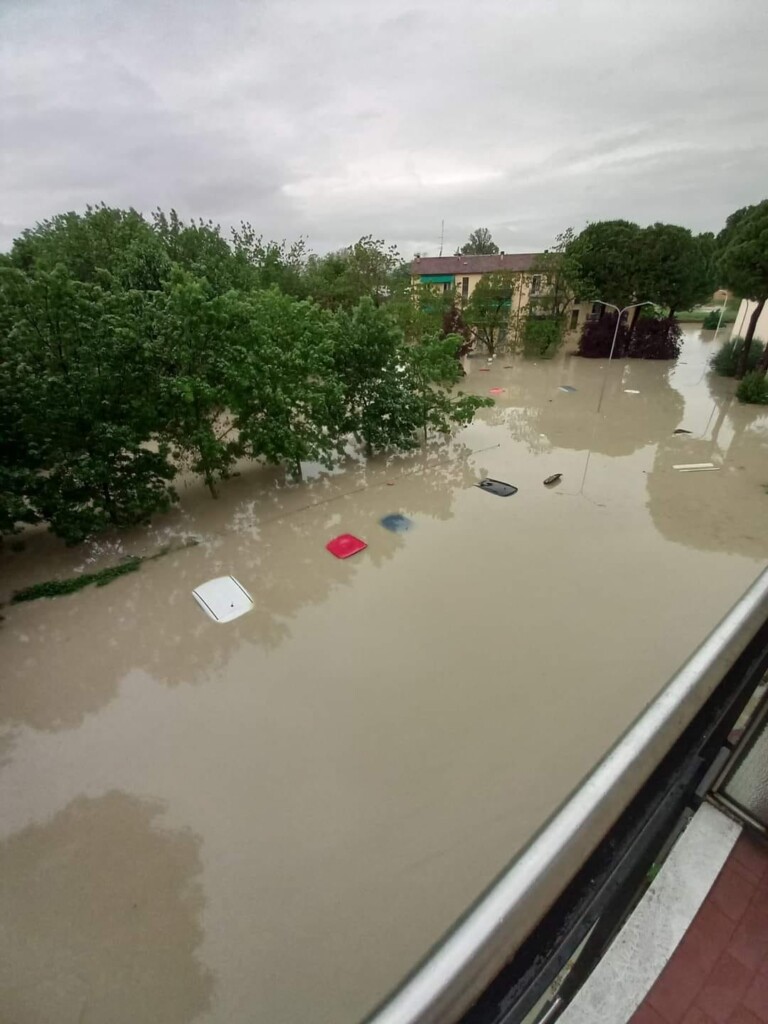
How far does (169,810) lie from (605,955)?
397 cm

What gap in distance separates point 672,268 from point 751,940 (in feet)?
72.4

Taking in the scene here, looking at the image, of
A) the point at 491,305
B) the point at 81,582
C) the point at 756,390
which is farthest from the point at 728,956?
the point at 491,305

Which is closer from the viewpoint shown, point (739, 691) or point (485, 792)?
point (739, 691)

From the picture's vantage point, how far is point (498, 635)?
5.49 m

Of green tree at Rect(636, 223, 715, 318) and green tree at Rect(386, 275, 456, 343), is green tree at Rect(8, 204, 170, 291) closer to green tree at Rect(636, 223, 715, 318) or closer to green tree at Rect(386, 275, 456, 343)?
green tree at Rect(386, 275, 456, 343)

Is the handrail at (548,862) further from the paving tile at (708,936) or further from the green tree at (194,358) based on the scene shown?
the green tree at (194,358)

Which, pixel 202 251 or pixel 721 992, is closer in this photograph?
pixel 721 992

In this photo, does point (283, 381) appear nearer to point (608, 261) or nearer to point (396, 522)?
point (396, 522)

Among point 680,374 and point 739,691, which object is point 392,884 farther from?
point 680,374

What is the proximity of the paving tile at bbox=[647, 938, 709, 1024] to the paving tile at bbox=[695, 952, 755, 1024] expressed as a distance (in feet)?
0.07

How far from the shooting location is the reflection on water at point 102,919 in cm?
290

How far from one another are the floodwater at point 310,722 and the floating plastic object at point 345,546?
0.59 ft

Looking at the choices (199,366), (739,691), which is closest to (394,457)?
(199,366)

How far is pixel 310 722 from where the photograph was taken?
4.58m
